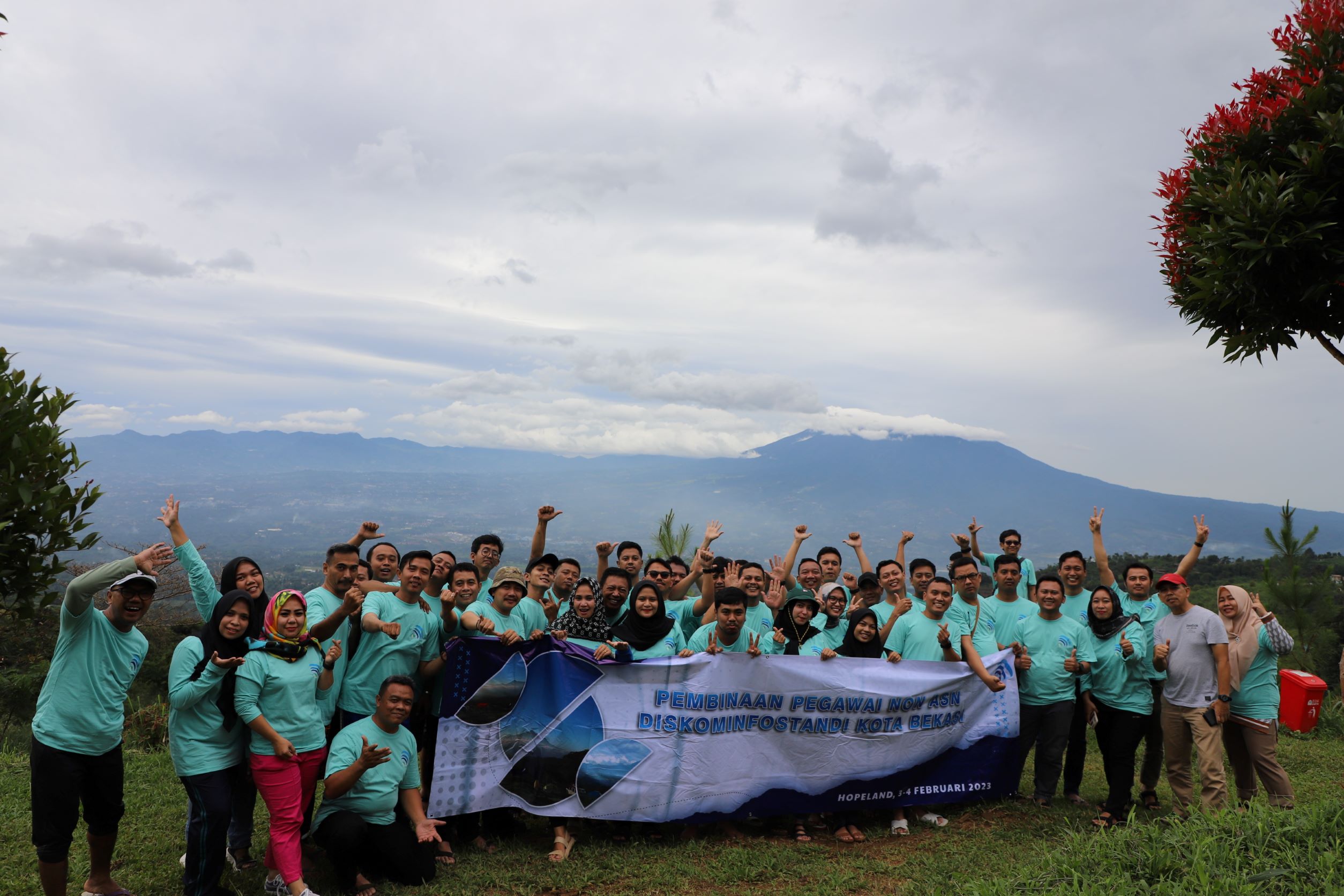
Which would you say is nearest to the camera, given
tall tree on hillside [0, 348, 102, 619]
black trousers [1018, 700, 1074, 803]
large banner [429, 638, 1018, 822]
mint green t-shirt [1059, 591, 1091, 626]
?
tall tree on hillside [0, 348, 102, 619]

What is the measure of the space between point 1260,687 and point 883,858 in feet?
11.4

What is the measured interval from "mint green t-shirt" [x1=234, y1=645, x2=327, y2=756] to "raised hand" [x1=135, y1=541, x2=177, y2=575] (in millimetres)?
755

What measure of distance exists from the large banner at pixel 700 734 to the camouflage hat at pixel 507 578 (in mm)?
492

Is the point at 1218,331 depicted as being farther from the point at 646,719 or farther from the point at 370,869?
the point at 370,869

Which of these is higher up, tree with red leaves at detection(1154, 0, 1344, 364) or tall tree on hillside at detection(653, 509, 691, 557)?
tree with red leaves at detection(1154, 0, 1344, 364)

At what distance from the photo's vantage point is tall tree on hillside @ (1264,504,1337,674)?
548 inches

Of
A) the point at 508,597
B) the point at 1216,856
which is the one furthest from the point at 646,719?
the point at 1216,856

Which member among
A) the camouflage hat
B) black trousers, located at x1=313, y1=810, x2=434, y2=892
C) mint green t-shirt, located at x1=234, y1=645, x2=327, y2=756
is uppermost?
the camouflage hat

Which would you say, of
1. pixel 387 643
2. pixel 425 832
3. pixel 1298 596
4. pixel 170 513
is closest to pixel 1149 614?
pixel 425 832

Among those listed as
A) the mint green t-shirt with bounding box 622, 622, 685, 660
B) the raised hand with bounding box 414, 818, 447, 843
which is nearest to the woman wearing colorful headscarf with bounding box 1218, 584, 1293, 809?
the mint green t-shirt with bounding box 622, 622, 685, 660

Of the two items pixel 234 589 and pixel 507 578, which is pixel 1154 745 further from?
pixel 234 589

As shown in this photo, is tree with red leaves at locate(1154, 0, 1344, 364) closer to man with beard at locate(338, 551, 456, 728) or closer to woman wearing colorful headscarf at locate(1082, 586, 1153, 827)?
woman wearing colorful headscarf at locate(1082, 586, 1153, 827)

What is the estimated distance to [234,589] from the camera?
17.7ft

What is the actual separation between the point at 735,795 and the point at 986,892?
2.34 metres
